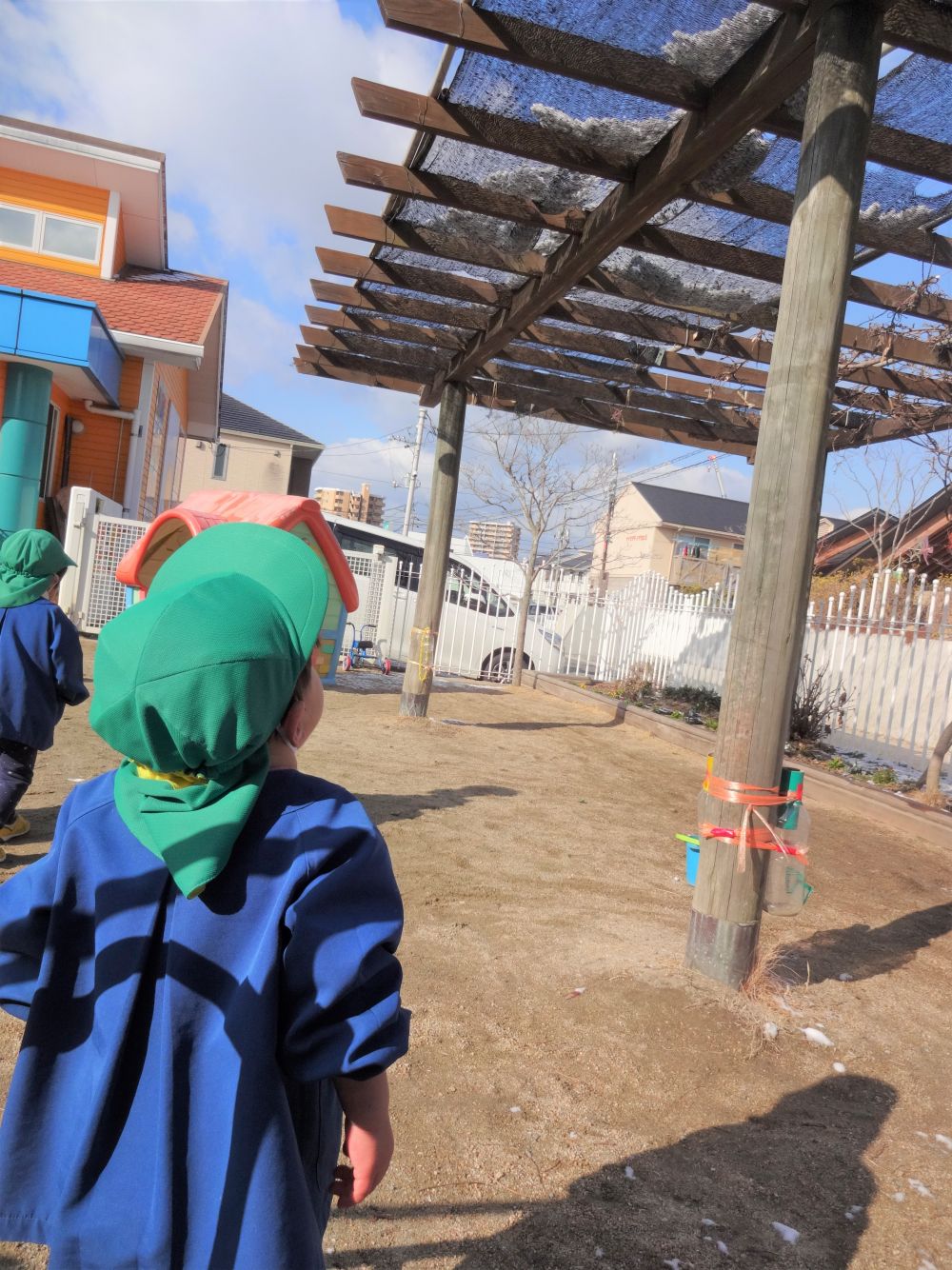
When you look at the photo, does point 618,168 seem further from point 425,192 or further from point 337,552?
point 337,552

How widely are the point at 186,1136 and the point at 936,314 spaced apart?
7.31 meters

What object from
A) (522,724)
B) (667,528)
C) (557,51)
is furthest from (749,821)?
(667,528)

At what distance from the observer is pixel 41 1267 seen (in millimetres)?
2127

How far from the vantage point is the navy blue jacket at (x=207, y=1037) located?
4.21ft

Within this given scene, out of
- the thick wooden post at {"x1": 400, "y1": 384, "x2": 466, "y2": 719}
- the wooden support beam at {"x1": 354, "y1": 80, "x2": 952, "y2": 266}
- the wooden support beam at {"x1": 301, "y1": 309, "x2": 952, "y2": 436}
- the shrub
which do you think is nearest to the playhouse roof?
the wooden support beam at {"x1": 354, "y1": 80, "x2": 952, "y2": 266}

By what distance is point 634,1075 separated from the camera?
3.13 metres

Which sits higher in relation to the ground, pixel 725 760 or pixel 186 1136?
pixel 725 760

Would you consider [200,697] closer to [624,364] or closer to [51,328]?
[624,364]

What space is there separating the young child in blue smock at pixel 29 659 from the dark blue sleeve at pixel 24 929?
336 cm

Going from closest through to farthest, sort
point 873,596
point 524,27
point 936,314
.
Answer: point 524,27, point 936,314, point 873,596

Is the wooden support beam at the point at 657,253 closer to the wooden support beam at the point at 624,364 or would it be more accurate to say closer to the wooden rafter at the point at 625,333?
the wooden rafter at the point at 625,333

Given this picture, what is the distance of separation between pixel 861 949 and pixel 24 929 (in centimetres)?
423

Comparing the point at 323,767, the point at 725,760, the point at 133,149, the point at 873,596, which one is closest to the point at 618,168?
the point at 725,760

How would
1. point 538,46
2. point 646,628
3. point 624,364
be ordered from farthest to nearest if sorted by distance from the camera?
point 646,628, point 624,364, point 538,46
